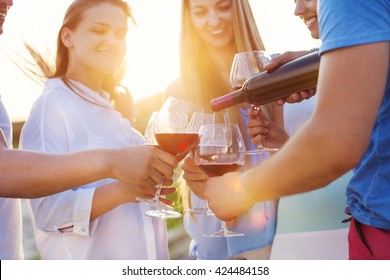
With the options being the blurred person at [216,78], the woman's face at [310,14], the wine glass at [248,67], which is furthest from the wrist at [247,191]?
the woman's face at [310,14]

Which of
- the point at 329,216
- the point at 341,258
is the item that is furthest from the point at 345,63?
the point at 329,216

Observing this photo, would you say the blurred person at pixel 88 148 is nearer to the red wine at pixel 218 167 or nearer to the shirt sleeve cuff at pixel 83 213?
the shirt sleeve cuff at pixel 83 213

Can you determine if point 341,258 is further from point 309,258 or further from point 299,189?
point 299,189

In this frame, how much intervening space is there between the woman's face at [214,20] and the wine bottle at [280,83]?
879 mm

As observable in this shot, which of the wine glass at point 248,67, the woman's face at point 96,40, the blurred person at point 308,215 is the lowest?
the blurred person at point 308,215

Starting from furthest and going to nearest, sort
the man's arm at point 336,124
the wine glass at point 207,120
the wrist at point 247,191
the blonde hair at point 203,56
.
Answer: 1. the blonde hair at point 203,56
2. the wine glass at point 207,120
3. the wrist at point 247,191
4. the man's arm at point 336,124

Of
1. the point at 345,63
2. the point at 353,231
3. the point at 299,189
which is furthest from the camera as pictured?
the point at 353,231

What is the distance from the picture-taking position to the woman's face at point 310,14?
2.10 metres

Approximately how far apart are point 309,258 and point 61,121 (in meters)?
1.05

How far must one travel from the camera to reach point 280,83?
1.48 metres

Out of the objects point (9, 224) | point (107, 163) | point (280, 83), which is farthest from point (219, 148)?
point (9, 224)

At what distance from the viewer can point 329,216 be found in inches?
78.7

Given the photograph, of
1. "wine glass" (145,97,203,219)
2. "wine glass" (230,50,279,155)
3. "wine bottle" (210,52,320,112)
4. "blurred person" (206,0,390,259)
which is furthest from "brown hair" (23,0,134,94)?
"blurred person" (206,0,390,259)

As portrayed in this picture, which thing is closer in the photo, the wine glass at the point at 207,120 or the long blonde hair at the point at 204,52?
the wine glass at the point at 207,120
